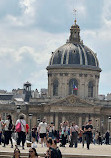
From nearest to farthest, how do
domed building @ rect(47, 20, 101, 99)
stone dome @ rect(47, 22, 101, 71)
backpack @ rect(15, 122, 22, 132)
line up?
backpack @ rect(15, 122, 22, 132) < domed building @ rect(47, 20, 101, 99) < stone dome @ rect(47, 22, 101, 71)

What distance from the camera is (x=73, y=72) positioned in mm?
138500

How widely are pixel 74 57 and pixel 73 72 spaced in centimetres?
283

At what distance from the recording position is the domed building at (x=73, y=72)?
138 meters

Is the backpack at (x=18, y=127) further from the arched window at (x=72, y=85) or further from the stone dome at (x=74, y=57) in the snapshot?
the stone dome at (x=74, y=57)

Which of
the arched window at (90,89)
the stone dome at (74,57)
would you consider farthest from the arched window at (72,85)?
the stone dome at (74,57)

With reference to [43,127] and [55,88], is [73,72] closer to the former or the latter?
[55,88]

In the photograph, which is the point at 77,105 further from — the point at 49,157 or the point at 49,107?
the point at 49,157

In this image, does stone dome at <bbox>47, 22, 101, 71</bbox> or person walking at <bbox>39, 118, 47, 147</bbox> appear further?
stone dome at <bbox>47, 22, 101, 71</bbox>

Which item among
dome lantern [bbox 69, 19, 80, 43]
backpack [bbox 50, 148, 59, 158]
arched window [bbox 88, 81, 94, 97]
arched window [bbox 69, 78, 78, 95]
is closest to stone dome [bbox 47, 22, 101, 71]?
dome lantern [bbox 69, 19, 80, 43]

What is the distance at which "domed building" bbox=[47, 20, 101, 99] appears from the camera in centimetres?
13762

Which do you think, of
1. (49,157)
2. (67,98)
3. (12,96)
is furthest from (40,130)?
(12,96)

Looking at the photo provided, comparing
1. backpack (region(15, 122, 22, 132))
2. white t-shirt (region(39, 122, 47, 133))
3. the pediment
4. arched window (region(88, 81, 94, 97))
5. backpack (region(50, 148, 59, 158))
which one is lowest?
backpack (region(50, 148, 59, 158))

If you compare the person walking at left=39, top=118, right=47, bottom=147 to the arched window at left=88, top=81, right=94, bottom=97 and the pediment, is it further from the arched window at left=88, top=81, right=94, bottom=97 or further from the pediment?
the arched window at left=88, top=81, right=94, bottom=97

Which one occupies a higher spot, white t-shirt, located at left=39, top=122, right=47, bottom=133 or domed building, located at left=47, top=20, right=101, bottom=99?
domed building, located at left=47, top=20, right=101, bottom=99
